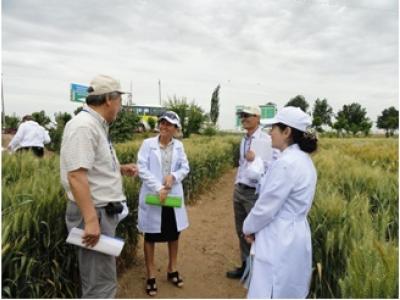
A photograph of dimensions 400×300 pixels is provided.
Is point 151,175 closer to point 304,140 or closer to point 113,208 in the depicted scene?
point 113,208

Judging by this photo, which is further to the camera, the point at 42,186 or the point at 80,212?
the point at 42,186

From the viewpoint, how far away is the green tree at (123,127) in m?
21.2

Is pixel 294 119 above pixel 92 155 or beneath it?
above

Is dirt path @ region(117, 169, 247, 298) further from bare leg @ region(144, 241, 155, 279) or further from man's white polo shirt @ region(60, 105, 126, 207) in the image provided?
man's white polo shirt @ region(60, 105, 126, 207)

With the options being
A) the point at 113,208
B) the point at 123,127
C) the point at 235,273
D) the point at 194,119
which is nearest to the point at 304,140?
the point at 113,208

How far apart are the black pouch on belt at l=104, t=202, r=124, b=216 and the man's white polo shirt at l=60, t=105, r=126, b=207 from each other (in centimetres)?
3

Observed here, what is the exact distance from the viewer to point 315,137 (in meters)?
2.39

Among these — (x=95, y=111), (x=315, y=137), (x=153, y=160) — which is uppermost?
(x=95, y=111)

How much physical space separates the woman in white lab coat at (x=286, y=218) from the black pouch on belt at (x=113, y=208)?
0.86 metres

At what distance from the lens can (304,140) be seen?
2357mm

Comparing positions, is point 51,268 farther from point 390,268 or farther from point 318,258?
point 390,268

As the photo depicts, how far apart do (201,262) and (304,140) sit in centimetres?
279

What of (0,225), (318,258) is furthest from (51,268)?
(318,258)

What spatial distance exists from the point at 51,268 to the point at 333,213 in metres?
2.11
